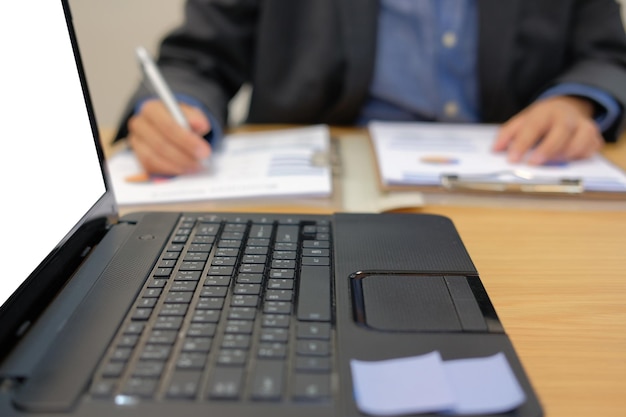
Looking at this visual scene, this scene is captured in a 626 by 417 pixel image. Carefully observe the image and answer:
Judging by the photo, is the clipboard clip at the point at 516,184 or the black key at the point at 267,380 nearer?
the black key at the point at 267,380

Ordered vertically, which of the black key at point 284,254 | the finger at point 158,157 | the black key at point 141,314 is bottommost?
the black key at point 141,314

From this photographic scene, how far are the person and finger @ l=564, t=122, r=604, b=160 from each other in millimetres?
94

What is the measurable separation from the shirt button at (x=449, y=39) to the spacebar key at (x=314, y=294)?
58 centimetres

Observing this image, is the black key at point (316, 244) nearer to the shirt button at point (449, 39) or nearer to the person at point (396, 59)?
the person at point (396, 59)

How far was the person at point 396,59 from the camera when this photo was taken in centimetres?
80

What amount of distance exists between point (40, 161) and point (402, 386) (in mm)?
269

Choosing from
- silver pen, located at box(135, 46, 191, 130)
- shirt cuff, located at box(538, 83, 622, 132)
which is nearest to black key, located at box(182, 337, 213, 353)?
silver pen, located at box(135, 46, 191, 130)

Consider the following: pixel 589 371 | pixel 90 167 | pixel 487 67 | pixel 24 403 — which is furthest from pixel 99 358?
pixel 487 67

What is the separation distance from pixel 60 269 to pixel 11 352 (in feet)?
0.26

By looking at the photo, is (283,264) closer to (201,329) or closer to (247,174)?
(201,329)

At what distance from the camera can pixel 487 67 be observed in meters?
0.84

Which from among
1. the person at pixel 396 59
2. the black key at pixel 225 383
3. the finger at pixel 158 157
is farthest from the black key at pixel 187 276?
the person at pixel 396 59

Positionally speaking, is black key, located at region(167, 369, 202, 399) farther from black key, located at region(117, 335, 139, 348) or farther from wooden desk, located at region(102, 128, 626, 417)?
wooden desk, located at region(102, 128, 626, 417)

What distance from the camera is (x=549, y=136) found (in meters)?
0.65
